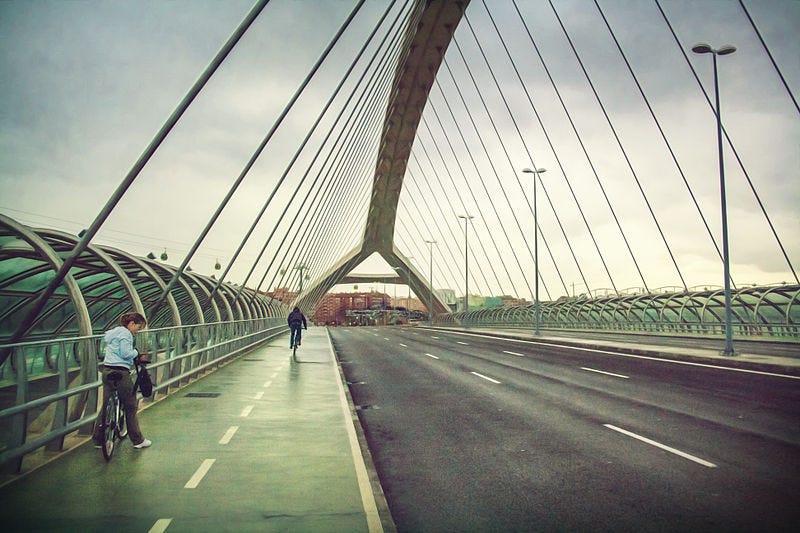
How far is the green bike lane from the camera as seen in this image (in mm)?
4375

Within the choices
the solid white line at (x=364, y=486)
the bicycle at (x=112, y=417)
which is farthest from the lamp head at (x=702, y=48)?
the bicycle at (x=112, y=417)

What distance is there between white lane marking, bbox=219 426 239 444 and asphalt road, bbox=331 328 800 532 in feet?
6.10

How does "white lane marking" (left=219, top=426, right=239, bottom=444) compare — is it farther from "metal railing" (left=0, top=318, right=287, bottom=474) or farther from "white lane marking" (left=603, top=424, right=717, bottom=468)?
"white lane marking" (left=603, top=424, right=717, bottom=468)

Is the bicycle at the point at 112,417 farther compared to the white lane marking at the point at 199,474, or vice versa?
the bicycle at the point at 112,417

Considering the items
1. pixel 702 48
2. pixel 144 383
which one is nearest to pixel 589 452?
pixel 144 383

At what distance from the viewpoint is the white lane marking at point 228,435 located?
280 inches

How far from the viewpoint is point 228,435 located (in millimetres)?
7461

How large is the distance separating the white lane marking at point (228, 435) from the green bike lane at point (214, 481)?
A: 1cm

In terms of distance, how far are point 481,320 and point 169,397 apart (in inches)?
2411

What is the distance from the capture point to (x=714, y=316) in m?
33.5

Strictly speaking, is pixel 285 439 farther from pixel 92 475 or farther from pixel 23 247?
pixel 23 247

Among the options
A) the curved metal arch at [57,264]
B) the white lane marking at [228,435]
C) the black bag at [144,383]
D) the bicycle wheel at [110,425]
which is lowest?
the white lane marking at [228,435]

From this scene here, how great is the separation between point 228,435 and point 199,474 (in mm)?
1838

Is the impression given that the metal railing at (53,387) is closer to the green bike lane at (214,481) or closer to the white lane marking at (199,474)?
the green bike lane at (214,481)
